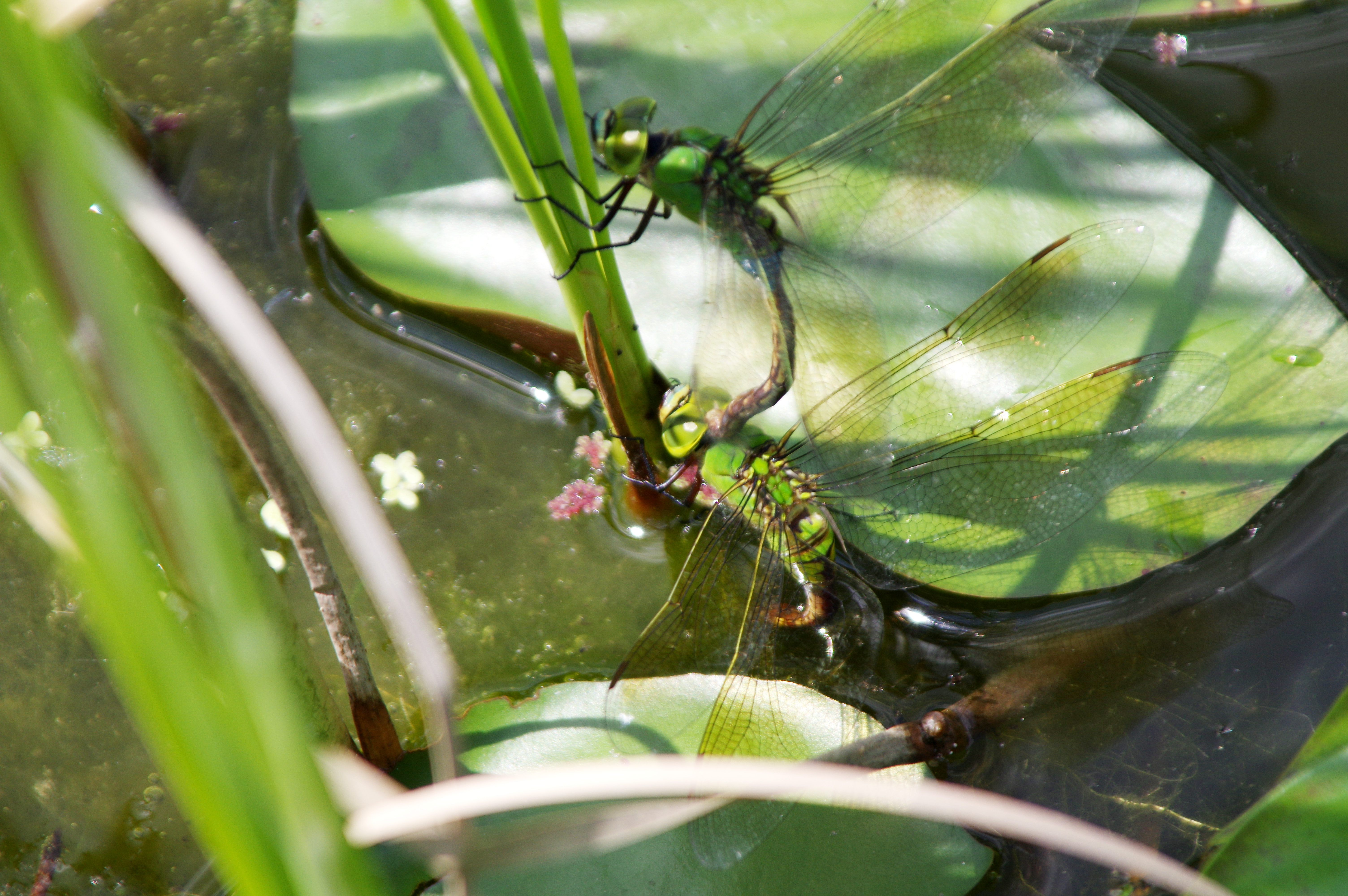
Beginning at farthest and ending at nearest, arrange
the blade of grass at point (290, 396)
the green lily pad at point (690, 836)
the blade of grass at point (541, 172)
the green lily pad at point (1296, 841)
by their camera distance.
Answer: the green lily pad at point (690, 836) → the green lily pad at point (1296, 841) → the blade of grass at point (541, 172) → the blade of grass at point (290, 396)

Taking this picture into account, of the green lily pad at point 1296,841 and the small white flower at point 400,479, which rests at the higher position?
the small white flower at point 400,479

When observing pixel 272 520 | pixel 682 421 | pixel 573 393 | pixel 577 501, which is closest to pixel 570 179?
pixel 682 421

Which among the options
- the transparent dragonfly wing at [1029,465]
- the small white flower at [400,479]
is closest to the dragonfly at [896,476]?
the transparent dragonfly wing at [1029,465]

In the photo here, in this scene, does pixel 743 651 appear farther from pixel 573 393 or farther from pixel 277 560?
pixel 277 560

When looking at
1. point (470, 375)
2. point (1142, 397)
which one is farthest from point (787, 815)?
point (470, 375)

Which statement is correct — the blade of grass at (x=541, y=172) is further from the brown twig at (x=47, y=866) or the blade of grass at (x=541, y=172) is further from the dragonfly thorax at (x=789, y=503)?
the brown twig at (x=47, y=866)

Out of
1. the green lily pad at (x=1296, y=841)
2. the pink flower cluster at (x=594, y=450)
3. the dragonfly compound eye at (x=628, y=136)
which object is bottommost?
the green lily pad at (x=1296, y=841)

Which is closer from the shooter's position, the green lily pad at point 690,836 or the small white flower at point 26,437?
the small white flower at point 26,437
